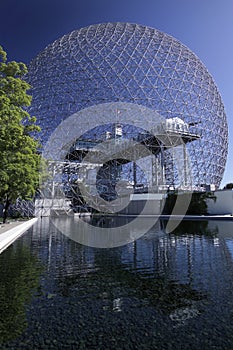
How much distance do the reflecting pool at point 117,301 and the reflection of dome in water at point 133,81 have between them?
3124 centimetres

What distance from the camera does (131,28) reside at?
41875 mm

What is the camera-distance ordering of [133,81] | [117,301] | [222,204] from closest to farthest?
[117,301]
[222,204]
[133,81]

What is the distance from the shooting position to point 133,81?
37.0 m

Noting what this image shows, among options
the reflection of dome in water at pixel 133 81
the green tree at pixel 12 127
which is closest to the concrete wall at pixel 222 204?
the reflection of dome in water at pixel 133 81

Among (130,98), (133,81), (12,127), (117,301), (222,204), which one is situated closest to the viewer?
(117,301)

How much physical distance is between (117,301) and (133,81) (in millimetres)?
35689

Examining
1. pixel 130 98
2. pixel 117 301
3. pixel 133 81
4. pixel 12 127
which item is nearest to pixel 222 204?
pixel 130 98

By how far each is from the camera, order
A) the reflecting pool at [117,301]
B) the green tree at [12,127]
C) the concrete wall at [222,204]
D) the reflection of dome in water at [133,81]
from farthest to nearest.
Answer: the reflection of dome in water at [133,81]
the concrete wall at [222,204]
the green tree at [12,127]
the reflecting pool at [117,301]

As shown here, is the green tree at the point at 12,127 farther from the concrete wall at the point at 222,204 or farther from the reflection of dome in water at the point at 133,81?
the concrete wall at the point at 222,204

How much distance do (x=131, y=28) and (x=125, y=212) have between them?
1149 inches

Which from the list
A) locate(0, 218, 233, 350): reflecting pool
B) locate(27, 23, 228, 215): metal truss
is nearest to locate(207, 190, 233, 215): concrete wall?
locate(27, 23, 228, 215): metal truss

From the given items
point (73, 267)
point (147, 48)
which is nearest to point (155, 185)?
point (147, 48)

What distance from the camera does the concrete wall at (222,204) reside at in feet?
102

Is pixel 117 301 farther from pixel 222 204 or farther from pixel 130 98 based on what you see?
pixel 130 98
